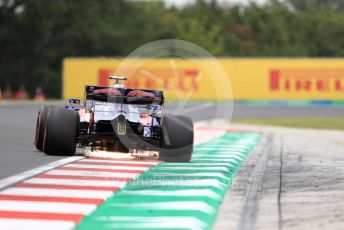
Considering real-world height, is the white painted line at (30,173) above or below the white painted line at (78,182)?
above

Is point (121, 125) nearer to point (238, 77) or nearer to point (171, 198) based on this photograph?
point (171, 198)

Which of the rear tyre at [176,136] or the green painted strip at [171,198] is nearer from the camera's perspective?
the green painted strip at [171,198]

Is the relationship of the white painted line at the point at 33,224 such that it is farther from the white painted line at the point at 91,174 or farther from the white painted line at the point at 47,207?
the white painted line at the point at 91,174

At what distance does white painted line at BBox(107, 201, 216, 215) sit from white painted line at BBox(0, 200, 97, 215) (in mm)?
403

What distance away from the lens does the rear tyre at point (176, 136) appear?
13.5 m

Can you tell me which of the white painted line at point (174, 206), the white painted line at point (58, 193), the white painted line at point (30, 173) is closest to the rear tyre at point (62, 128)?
the white painted line at point (30, 173)

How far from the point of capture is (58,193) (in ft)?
32.4

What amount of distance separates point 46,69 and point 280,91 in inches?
842

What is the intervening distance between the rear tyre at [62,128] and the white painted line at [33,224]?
5.53m

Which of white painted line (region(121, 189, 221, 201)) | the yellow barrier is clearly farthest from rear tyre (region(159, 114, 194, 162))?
the yellow barrier

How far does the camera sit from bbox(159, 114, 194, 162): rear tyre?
44.3ft

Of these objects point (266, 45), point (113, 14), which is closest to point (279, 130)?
point (113, 14)

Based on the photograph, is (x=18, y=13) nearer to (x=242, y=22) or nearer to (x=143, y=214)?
(x=242, y=22)

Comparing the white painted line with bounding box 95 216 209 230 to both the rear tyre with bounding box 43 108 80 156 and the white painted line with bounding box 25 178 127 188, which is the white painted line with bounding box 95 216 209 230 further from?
the rear tyre with bounding box 43 108 80 156
